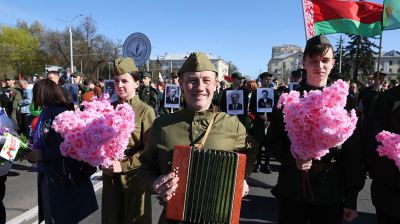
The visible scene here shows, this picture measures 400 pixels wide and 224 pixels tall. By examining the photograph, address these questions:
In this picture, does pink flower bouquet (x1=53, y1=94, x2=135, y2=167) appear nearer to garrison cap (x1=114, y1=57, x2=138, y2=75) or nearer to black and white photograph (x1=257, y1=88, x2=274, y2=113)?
garrison cap (x1=114, y1=57, x2=138, y2=75)

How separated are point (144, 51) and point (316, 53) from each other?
5907mm

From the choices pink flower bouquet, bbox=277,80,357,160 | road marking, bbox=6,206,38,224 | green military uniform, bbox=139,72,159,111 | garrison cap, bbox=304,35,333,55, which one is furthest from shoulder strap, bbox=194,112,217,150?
green military uniform, bbox=139,72,159,111

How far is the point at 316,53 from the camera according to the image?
259cm

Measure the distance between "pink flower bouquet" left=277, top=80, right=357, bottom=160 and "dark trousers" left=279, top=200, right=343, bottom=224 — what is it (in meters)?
0.66

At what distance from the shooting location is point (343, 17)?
6184 millimetres

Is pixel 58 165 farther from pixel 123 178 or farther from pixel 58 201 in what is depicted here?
pixel 123 178

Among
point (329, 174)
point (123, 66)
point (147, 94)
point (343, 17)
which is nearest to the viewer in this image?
point (329, 174)

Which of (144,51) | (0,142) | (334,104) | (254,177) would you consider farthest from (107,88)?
(334,104)

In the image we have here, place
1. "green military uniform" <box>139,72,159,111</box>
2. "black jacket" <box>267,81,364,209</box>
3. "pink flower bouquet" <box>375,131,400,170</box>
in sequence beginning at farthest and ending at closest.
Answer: "green military uniform" <box>139,72,159,111</box>, "black jacket" <box>267,81,364,209</box>, "pink flower bouquet" <box>375,131,400,170</box>

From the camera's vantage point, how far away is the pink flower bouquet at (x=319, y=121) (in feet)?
6.42

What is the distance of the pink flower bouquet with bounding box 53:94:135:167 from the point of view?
258cm

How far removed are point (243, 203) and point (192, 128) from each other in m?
4.17

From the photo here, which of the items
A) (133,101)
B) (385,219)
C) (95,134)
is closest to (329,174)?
(385,219)

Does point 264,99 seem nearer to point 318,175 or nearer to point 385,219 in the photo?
point 318,175
